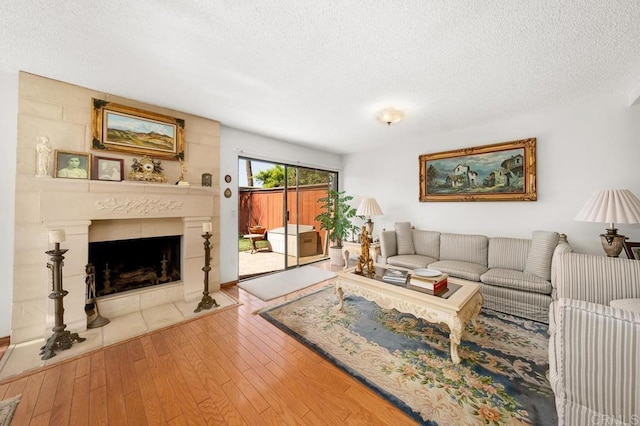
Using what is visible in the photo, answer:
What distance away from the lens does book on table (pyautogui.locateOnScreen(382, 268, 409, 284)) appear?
7.60 ft

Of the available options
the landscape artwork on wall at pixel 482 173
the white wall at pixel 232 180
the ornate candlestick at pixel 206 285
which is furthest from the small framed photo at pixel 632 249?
the white wall at pixel 232 180

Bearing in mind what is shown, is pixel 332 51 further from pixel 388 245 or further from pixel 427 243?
pixel 427 243

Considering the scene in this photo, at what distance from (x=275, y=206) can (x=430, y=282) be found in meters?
3.60

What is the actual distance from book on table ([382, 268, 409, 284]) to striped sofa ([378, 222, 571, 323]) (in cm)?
97

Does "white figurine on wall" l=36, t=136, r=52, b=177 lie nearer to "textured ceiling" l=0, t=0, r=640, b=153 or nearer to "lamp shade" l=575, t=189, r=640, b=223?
"textured ceiling" l=0, t=0, r=640, b=153

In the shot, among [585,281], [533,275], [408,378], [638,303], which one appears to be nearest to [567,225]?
[533,275]

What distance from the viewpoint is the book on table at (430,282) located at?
82.8 inches

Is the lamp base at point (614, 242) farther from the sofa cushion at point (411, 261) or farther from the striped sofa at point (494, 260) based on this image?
the sofa cushion at point (411, 261)

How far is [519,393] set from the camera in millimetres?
1525

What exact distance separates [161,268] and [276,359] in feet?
7.22

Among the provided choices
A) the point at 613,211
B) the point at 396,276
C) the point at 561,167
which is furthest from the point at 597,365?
the point at 561,167

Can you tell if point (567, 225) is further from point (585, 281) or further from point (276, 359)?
point (276, 359)

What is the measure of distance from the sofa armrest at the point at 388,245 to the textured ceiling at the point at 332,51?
193cm

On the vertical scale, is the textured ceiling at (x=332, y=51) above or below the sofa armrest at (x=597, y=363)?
above
